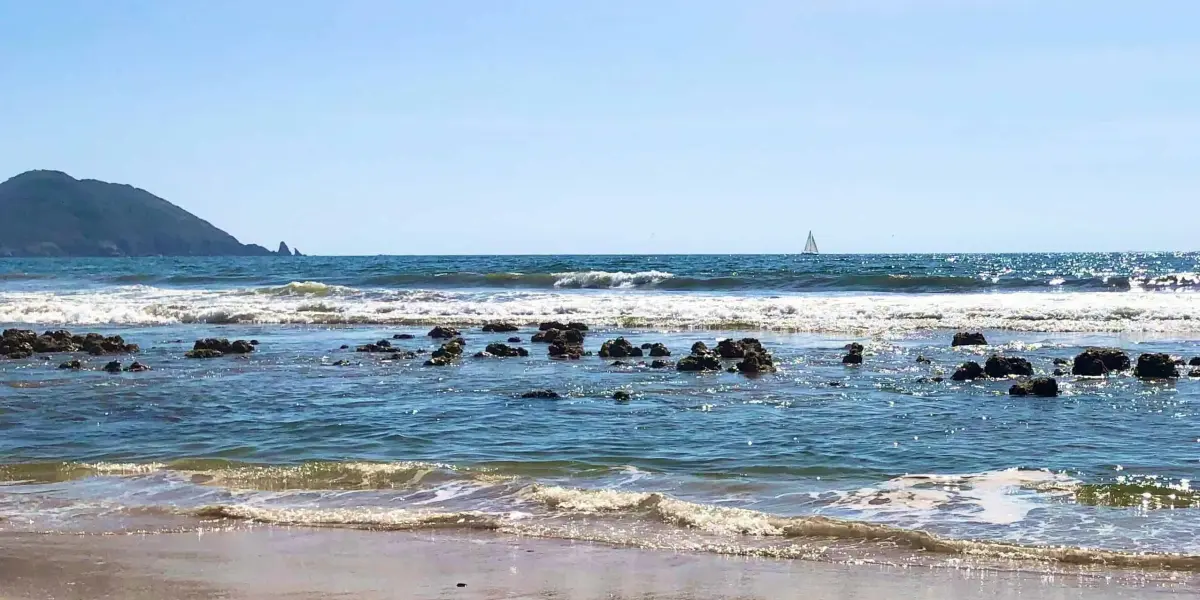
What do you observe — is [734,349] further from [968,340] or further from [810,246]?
[810,246]

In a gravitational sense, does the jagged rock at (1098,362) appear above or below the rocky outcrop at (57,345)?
above

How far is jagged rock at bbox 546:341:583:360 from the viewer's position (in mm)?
20438

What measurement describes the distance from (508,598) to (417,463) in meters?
4.19

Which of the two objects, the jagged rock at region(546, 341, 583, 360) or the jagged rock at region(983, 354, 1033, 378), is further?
the jagged rock at region(546, 341, 583, 360)

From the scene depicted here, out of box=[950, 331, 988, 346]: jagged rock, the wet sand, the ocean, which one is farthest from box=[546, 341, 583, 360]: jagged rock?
the wet sand

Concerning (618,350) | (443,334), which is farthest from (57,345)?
(618,350)

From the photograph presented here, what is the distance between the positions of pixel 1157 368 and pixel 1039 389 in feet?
9.86

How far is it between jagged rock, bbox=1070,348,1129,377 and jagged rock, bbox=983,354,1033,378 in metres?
0.71

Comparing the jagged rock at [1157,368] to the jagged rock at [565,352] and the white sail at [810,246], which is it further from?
the white sail at [810,246]

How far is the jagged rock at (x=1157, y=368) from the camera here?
16594mm

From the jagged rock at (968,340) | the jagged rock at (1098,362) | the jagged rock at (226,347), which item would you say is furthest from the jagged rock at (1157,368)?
the jagged rock at (226,347)

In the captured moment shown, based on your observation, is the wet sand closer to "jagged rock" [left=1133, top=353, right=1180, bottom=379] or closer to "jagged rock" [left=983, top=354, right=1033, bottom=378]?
"jagged rock" [left=983, top=354, right=1033, bottom=378]

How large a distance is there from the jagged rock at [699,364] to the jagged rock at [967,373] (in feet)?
11.8

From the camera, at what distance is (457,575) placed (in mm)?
7102
